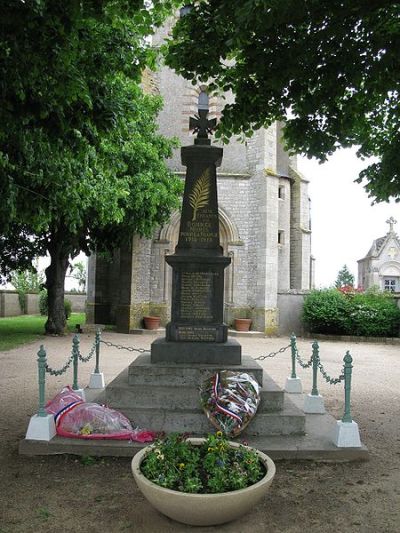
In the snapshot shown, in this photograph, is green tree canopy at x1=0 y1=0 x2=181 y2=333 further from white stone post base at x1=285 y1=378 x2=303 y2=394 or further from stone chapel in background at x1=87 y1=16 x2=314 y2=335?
stone chapel in background at x1=87 y1=16 x2=314 y2=335

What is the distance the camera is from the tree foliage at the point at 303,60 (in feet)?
17.7

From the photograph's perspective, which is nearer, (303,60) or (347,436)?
(347,436)

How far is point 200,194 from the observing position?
723cm

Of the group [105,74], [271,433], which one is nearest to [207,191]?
[105,74]

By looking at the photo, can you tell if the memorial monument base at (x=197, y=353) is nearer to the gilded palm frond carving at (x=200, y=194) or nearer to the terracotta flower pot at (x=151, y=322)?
the gilded palm frond carving at (x=200, y=194)

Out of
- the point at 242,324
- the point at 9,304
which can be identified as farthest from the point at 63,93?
the point at 9,304

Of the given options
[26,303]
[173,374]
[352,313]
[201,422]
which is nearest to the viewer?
[201,422]

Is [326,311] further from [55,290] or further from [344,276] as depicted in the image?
[344,276]

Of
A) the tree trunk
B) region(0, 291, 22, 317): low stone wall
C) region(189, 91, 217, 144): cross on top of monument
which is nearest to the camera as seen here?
region(189, 91, 217, 144): cross on top of monument

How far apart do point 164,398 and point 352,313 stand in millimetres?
14134

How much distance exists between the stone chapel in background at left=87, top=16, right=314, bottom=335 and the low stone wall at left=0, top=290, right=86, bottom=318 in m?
11.3

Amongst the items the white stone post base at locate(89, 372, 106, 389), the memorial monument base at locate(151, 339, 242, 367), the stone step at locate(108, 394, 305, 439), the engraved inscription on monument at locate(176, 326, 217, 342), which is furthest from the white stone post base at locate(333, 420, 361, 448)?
the white stone post base at locate(89, 372, 106, 389)

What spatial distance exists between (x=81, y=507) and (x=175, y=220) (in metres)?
17.3

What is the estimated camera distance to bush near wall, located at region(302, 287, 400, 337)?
18359 millimetres
